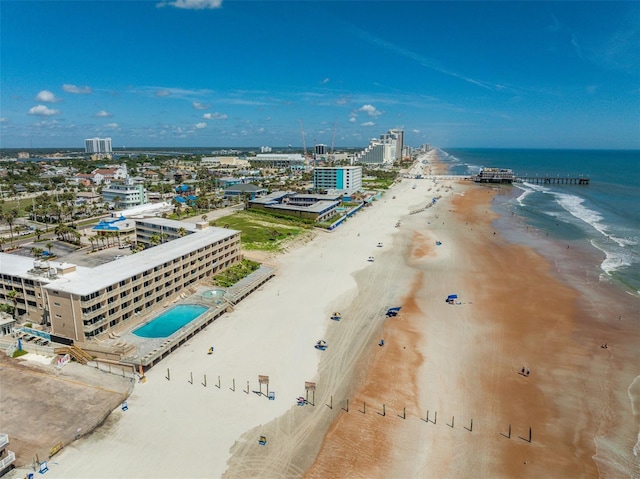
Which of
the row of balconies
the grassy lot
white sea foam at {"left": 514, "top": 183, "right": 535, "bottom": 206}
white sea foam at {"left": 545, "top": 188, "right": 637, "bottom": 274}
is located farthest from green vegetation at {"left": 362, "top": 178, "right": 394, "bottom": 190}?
the row of balconies

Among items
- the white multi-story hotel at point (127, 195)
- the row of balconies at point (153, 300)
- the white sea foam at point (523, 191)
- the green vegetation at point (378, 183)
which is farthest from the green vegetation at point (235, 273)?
Result: the green vegetation at point (378, 183)

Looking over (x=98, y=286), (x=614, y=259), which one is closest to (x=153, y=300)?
(x=98, y=286)

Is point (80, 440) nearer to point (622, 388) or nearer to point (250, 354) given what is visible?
point (250, 354)

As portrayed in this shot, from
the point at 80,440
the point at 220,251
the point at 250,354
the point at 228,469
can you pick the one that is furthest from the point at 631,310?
the point at 80,440

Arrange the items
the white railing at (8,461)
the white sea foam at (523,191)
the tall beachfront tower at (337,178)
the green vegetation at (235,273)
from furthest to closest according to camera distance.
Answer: the tall beachfront tower at (337,178)
the white sea foam at (523,191)
the green vegetation at (235,273)
the white railing at (8,461)

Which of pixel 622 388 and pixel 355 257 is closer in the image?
pixel 622 388

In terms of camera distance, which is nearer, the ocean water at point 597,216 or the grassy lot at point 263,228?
the ocean water at point 597,216

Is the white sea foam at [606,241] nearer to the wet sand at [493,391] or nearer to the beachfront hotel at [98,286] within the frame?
the wet sand at [493,391]
